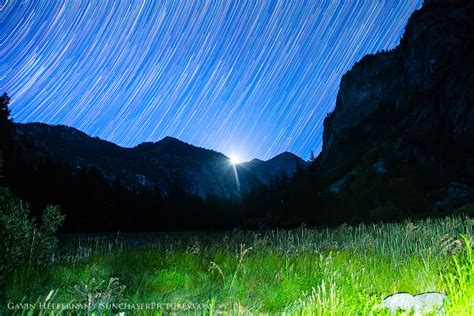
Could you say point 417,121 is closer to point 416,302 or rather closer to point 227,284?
point 227,284

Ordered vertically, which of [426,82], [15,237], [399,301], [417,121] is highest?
[426,82]

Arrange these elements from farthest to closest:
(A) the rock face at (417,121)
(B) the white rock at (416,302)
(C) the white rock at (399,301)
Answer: (A) the rock face at (417,121) → (C) the white rock at (399,301) → (B) the white rock at (416,302)

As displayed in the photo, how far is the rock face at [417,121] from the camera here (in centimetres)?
5928

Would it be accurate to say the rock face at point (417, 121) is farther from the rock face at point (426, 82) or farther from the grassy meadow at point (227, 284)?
the grassy meadow at point (227, 284)

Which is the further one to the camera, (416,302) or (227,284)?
(227,284)

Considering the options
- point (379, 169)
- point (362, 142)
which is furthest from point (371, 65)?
point (379, 169)

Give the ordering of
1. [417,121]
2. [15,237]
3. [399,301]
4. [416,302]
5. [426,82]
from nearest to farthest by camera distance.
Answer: [416,302] → [399,301] → [15,237] → [417,121] → [426,82]

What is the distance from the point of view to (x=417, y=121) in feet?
263

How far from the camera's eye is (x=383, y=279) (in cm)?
693

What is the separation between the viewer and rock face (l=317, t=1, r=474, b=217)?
195ft

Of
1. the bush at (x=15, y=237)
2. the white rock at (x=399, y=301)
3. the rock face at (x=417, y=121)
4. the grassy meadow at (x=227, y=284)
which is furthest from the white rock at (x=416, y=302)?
the rock face at (x=417, y=121)

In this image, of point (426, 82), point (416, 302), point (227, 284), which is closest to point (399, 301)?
point (416, 302)

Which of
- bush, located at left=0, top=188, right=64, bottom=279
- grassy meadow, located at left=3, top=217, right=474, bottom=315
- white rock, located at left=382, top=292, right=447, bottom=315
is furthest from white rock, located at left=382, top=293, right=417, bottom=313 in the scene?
bush, located at left=0, top=188, right=64, bottom=279

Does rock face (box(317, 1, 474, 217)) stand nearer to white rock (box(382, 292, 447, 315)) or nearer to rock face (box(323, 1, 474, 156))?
rock face (box(323, 1, 474, 156))
